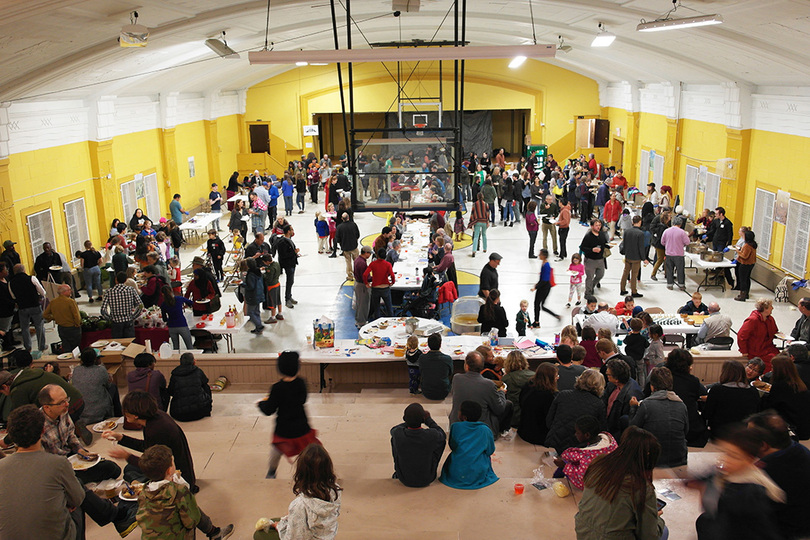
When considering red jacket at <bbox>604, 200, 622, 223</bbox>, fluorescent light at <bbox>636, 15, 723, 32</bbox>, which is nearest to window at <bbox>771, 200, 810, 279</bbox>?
red jacket at <bbox>604, 200, 622, 223</bbox>

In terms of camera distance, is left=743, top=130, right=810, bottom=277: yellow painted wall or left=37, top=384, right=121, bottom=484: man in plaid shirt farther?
left=743, top=130, right=810, bottom=277: yellow painted wall

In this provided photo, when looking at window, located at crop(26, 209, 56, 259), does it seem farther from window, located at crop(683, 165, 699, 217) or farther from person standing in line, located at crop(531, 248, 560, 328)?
window, located at crop(683, 165, 699, 217)

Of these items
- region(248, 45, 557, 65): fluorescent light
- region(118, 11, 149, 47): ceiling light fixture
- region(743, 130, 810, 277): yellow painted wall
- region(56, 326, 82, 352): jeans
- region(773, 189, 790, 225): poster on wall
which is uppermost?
region(118, 11, 149, 47): ceiling light fixture

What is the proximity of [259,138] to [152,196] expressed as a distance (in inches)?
349

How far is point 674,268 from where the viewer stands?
1325cm

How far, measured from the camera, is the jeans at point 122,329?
9.56 metres

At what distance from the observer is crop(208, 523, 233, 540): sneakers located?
4800mm

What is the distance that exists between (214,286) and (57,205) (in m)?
5.60

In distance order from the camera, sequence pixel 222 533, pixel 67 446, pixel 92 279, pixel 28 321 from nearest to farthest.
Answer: pixel 222 533 → pixel 67 446 → pixel 28 321 → pixel 92 279

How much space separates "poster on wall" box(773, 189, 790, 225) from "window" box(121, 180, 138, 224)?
14323 mm

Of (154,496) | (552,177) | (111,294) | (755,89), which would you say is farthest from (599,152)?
(154,496)

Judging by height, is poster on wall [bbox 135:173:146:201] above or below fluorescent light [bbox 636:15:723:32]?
below

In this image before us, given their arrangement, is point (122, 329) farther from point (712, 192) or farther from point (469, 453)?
point (712, 192)

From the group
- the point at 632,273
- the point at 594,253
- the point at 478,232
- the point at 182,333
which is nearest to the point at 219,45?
the point at 182,333
